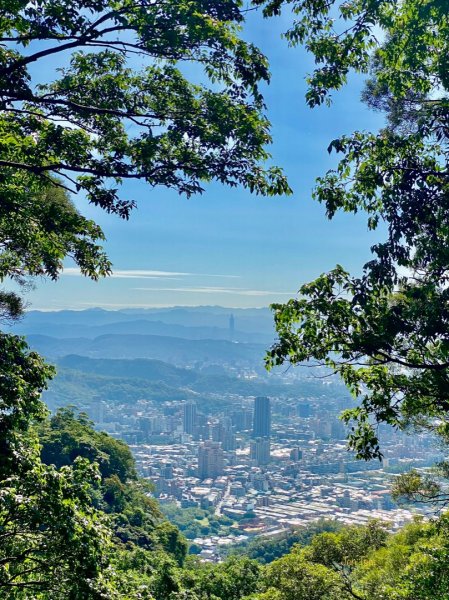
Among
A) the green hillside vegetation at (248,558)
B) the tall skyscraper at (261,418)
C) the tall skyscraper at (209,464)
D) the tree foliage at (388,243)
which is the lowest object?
the tall skyscraper at (209,464)

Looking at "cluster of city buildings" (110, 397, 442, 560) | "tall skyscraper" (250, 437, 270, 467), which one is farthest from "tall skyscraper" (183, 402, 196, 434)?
"tall skyscraper" (250, 437, 270, 467)

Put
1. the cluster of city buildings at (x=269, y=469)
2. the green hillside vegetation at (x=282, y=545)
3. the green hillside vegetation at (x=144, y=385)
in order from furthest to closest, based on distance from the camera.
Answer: the green hillside vegetation at (x=144, y=385), the cluster of city buildings at (x=269, y=469), the green hillside vegetation at (x=282, y=545)

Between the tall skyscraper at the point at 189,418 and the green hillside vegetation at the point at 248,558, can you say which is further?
the tall skyscraper at the point at 189,418

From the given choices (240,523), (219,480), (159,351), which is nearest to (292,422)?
(219,480)

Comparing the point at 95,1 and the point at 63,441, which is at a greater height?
the point at 95,1

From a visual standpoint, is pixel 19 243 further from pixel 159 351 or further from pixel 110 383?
pixel 159 351

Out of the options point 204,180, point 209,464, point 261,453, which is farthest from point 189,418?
point 204,180

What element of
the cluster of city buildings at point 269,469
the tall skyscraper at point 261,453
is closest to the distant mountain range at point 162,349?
the cluster of city buildings at point 269,469

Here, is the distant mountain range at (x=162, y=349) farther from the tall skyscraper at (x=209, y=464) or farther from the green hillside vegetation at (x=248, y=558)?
the green hillside vegetation at (x=248, y=558)

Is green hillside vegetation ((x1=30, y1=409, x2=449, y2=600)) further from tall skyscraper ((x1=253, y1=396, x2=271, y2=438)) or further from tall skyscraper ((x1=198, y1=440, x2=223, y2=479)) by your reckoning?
tall skyscraper ((x1=253, y1=396, x2=271, y2=438))

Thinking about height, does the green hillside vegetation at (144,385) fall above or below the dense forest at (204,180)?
below
